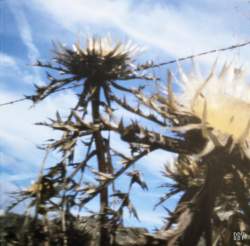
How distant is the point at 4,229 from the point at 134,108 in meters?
1.62

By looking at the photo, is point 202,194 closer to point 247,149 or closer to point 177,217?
point 177,217

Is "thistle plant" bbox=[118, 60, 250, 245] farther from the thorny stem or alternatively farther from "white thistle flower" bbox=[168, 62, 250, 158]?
the thorny stem

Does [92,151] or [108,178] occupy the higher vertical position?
[92,151]

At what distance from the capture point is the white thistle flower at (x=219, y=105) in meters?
3.92

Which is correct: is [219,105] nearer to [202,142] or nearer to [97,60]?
[202,142]

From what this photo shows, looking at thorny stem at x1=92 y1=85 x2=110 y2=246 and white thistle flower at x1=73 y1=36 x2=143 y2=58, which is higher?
white thistle flower at x1=73 y1=36 x2=143 y2=58

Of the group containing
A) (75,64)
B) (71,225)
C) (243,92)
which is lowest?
(71,225)

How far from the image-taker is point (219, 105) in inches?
177

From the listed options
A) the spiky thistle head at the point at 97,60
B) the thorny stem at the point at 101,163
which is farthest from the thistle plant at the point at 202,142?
the spiky thistle head at the point at 97,60

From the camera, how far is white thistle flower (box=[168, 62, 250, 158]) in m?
3.92

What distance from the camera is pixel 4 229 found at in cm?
479

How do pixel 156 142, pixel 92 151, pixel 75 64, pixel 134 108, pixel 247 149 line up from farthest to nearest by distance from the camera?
pixel 75 64, pixel 92 151, pixel 134 108, pixel 156 142, pixel 247 149

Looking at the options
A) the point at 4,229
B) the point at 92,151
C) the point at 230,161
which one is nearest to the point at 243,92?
the point at 230,161

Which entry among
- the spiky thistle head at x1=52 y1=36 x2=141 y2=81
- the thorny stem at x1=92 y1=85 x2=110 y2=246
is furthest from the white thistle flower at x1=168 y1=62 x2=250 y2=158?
the spiky thistle head at x1=52 y1=36 x2=141 y2=81
